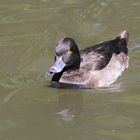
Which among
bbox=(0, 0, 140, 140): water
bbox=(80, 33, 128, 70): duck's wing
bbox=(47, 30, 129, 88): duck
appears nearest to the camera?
bbox=(0, 0, 140, 140): water

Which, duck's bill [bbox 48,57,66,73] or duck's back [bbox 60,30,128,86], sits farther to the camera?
duck's back [bbox 60,30,128,86]

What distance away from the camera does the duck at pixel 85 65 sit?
33.0 feet

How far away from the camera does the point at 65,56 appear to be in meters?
10.1

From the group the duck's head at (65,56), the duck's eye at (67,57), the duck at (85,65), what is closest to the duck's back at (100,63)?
the duck at (85,65)

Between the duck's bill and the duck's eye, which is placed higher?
the duck's eye

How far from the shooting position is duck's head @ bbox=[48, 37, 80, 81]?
9.97 metres

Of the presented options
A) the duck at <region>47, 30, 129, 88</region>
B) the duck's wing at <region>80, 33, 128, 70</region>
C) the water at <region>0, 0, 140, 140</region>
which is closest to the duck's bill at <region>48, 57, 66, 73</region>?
the duck at <region>47, 30, 129, 88</region>

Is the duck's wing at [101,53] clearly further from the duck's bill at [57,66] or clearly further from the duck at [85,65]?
the duck's bill at [57,66]

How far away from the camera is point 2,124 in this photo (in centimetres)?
870

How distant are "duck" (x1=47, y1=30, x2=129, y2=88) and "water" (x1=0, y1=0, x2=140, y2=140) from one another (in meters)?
0.21

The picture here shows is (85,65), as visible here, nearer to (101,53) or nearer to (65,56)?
(101,53)

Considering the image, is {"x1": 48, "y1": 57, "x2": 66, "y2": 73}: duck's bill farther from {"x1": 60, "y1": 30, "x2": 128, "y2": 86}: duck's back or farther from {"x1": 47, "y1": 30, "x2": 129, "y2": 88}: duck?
{"x1": 60, "y1": 30, "x2": 128, "y2": 86}: duck's back

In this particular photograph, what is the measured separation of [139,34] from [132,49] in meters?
0.59

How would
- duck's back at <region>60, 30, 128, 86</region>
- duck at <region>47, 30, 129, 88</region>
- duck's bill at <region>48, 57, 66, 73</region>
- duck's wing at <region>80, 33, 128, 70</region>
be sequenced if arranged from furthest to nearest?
duck's wing at <region>80, 33, 128, 70</region> < duck's back at <region>60, 30, 128, 86</region> < duck at <region>47, 30, 129, 88</region> < duck's bill at <region>48, 57, 66, 73</region>
